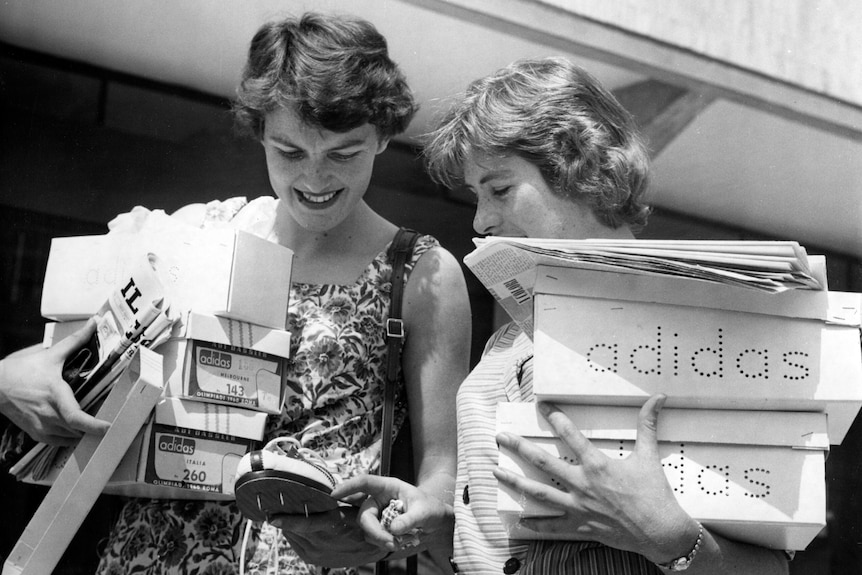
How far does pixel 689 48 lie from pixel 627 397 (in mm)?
1755

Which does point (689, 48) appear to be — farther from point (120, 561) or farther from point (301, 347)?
point (120, 561)

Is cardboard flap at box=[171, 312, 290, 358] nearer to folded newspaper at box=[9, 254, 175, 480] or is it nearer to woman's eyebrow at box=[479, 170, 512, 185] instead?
folded newspaper at box=[9, 254, 175, 480]

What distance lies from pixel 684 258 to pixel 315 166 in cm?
102

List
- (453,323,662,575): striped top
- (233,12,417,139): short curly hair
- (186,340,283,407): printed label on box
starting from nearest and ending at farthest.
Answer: (453,323,662,575): striped top < (186,340,283,407): printed label on box < (233,12,417,139): short curly hair

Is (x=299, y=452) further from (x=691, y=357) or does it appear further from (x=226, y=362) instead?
(x=691, y=357)

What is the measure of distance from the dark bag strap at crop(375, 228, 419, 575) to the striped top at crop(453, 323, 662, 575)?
229mm

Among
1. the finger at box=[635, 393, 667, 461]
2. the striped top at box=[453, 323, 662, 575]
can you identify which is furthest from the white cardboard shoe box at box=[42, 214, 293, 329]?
the finger at box=[635, 393, 667, 461]

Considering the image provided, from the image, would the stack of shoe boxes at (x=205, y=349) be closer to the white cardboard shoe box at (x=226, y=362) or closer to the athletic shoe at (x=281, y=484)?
the white cardboard shoe box at (x=226, y=362)

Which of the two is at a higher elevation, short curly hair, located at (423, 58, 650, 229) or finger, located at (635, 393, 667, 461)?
short curly hair, located at (423, 58, 650, 229)

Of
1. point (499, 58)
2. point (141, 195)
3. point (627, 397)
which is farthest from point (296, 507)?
point (499, 58)

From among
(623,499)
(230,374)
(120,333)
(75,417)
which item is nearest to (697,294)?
(623,499)

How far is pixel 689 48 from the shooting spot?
126 inches

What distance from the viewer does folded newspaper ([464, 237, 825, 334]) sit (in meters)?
1.68

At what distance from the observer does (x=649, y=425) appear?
1749 mm
